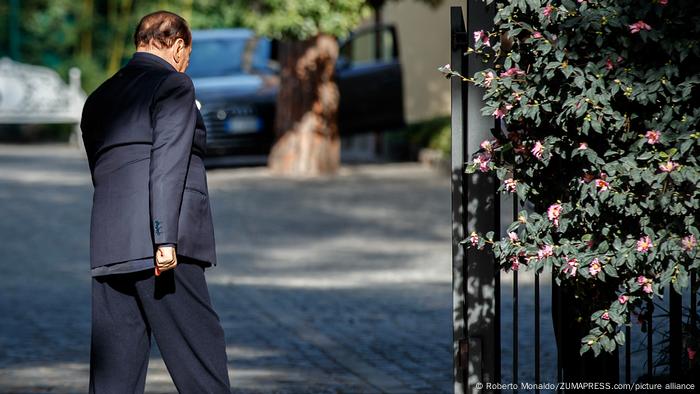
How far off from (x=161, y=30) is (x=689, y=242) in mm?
1872

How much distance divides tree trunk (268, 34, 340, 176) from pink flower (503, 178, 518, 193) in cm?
1461

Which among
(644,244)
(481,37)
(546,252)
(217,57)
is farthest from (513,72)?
(217,57)

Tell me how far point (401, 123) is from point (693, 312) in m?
→ 15.8

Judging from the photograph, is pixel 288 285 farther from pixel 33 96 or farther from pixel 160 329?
pixel 33 96

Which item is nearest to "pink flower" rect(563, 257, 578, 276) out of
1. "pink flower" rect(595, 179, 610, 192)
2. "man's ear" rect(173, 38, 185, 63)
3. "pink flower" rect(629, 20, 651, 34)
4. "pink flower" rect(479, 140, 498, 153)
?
"pink flower" rect(595, 179, 610, 192)

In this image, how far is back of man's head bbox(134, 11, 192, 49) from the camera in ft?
15.7

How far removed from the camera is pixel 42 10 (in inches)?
1328

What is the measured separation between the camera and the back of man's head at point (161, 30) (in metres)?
4.79

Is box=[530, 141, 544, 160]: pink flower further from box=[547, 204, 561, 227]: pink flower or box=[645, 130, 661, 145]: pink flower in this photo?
box=[645, 130, 661, 145]: pink flower

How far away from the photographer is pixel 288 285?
10352mm

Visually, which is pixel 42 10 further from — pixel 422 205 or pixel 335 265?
pixel 335 265

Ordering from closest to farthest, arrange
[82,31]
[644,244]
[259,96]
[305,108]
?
[644,244]
[305,108]
[259,96]
[82,31]

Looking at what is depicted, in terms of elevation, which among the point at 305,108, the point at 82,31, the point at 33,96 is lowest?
the point at 305,108

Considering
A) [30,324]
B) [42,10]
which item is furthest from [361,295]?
[42,10]
